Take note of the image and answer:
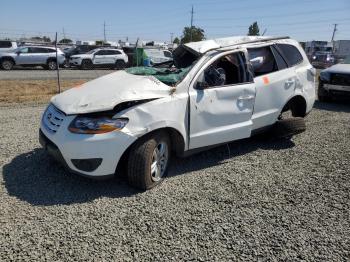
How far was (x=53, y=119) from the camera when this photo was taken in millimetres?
3951

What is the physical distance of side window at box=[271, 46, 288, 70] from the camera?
5.58m

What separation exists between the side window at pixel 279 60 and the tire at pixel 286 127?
92 centimetres

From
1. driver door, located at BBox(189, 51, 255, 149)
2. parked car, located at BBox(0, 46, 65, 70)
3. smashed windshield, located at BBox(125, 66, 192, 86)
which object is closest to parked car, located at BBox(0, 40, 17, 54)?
parked car, located at BBox(0, 46, 65, 70)

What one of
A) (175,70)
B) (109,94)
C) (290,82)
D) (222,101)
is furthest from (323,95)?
(109,94)

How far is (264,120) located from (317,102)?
5.66m

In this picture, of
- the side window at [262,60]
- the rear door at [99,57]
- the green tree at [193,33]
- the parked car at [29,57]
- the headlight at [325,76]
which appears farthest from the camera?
the green tree at [193,33]

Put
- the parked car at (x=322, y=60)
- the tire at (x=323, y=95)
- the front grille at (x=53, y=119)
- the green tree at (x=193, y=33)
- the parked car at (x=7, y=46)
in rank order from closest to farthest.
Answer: the front grille at (x=53, y=119), the tire at (x=323, y=95), the parked car at (x=7, y=46), the parked car at (x=322, y=60), the green tree at (x=193, y=33)

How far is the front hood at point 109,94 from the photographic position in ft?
12.1

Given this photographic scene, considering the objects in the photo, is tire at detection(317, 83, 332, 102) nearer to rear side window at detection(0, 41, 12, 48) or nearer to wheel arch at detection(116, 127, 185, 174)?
wheel arch at detection(116, 127, 185, 174)

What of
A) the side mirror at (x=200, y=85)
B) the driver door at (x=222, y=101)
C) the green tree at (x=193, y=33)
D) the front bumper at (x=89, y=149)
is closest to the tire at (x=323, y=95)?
A: the driver door at (x=222, y=101)

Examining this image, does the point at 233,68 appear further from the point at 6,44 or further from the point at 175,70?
the point at 6,44

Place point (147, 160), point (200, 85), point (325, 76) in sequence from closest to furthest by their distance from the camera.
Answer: point (147, 160)
point (200, 85)
point (325, 76)

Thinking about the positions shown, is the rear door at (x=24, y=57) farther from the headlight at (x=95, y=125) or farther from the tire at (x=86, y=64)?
the headlight at (x=95, y=125)

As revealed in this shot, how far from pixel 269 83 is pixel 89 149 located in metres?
3.07
